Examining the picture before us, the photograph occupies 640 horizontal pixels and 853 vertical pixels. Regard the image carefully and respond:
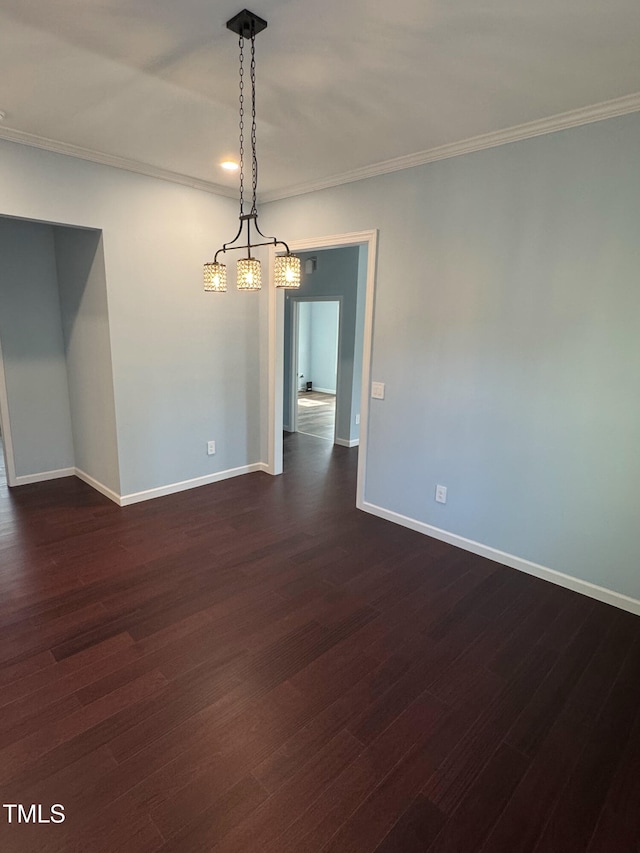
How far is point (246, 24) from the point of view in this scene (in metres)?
1.75

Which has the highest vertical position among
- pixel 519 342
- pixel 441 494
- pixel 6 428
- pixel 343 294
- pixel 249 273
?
pixel 343 294

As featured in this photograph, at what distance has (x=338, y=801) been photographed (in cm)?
157

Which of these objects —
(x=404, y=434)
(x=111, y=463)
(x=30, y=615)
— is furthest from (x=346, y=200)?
(x=30, y=615)

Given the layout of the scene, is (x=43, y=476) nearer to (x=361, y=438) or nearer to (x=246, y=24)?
(x=361, y=438)

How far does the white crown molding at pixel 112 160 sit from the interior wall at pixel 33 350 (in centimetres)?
123

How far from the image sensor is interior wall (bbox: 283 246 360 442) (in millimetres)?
5871

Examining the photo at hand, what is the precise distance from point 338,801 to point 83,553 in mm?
2436

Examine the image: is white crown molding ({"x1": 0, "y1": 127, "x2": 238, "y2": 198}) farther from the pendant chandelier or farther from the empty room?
the pendant chandelier

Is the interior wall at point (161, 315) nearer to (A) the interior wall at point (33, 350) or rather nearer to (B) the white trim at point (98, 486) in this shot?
(B) the white trim at point (98, 486)

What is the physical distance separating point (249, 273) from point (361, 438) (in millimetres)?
1930

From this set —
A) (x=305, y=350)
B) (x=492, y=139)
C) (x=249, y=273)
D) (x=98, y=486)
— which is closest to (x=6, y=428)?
(x=98, y=486)

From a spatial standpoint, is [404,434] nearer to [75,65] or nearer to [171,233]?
[171,233]

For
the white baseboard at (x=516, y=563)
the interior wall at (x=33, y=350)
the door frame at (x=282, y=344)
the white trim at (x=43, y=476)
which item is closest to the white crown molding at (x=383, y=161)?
the door frame at (x=282, y=344)

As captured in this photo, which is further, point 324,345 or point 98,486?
point 324,345
